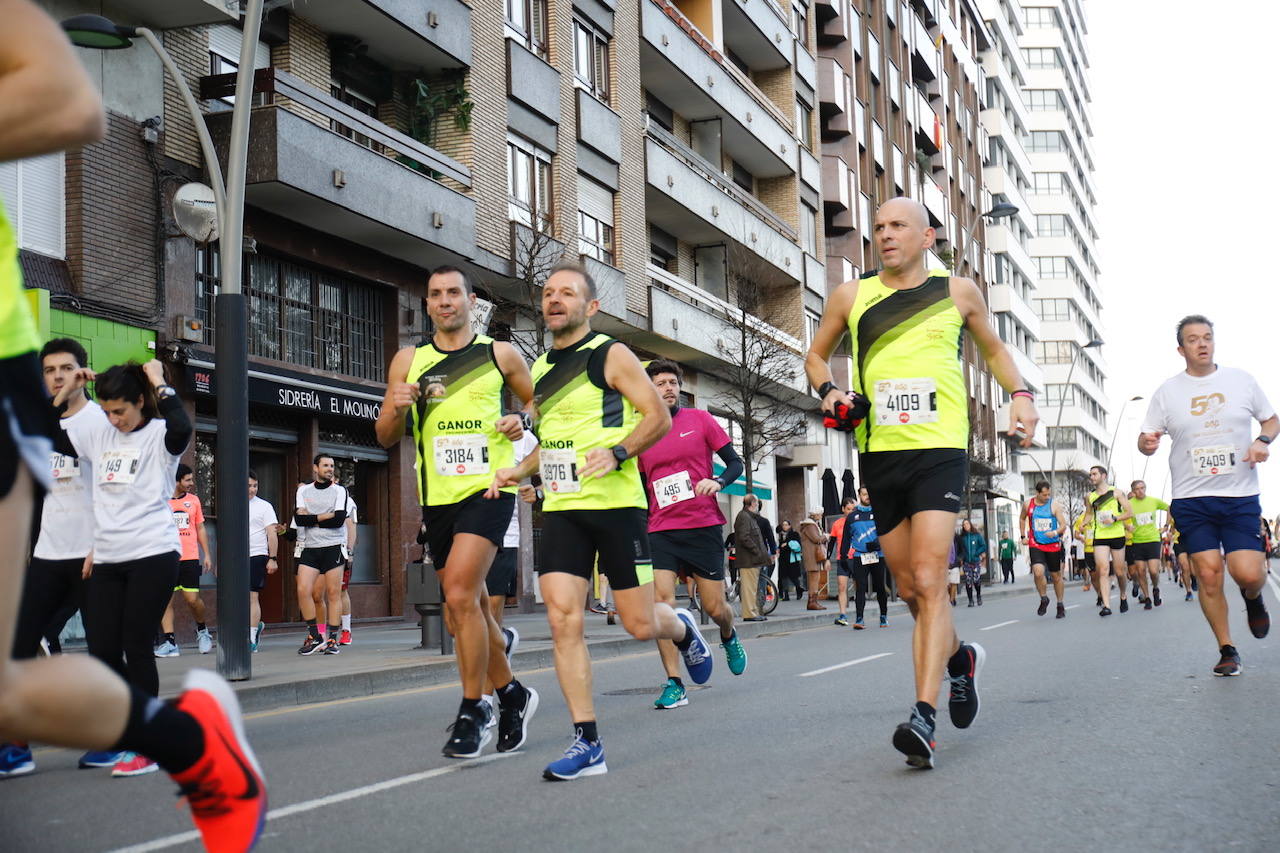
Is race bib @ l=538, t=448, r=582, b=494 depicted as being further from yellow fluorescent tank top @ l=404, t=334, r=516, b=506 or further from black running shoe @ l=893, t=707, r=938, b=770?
black running shoe @ l=893, t=707, r=938, b=770

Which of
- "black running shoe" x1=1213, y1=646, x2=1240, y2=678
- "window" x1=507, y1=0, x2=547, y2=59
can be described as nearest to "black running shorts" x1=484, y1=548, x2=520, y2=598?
"black running shoe" x1=1213, y1=646, x2=1240, y2=678

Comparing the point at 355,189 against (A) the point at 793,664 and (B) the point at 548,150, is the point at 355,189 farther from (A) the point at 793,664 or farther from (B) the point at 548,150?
(A) the point at 793,664

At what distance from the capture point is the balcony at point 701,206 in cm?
3183

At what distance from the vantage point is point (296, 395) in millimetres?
20047

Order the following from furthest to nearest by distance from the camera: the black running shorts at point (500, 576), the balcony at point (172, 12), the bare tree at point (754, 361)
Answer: the bare tree at point (754, 361)
the balcony at point (172, 12)
the black running shorts at point (500, 576)

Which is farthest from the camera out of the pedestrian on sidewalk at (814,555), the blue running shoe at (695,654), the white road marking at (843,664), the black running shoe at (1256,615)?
the pedestrian on sidewalk at (814,555)

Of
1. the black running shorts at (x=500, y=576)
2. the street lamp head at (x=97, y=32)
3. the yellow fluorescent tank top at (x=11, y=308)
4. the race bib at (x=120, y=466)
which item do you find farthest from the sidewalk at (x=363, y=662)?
the yellow fluorescent tank top at (x=11, y=308)

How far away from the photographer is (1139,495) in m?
21.0

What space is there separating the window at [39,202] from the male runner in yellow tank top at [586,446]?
37.7ft

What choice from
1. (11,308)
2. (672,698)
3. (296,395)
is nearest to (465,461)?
(672,698)

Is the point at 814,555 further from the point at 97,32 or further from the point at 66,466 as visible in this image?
the point at 66,466

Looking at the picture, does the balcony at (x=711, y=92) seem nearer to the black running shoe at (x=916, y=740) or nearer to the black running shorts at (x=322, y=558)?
the black running shorts at (x=322, y=558)

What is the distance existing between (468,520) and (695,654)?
240cm

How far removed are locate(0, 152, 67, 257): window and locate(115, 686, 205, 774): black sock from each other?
14.1m
